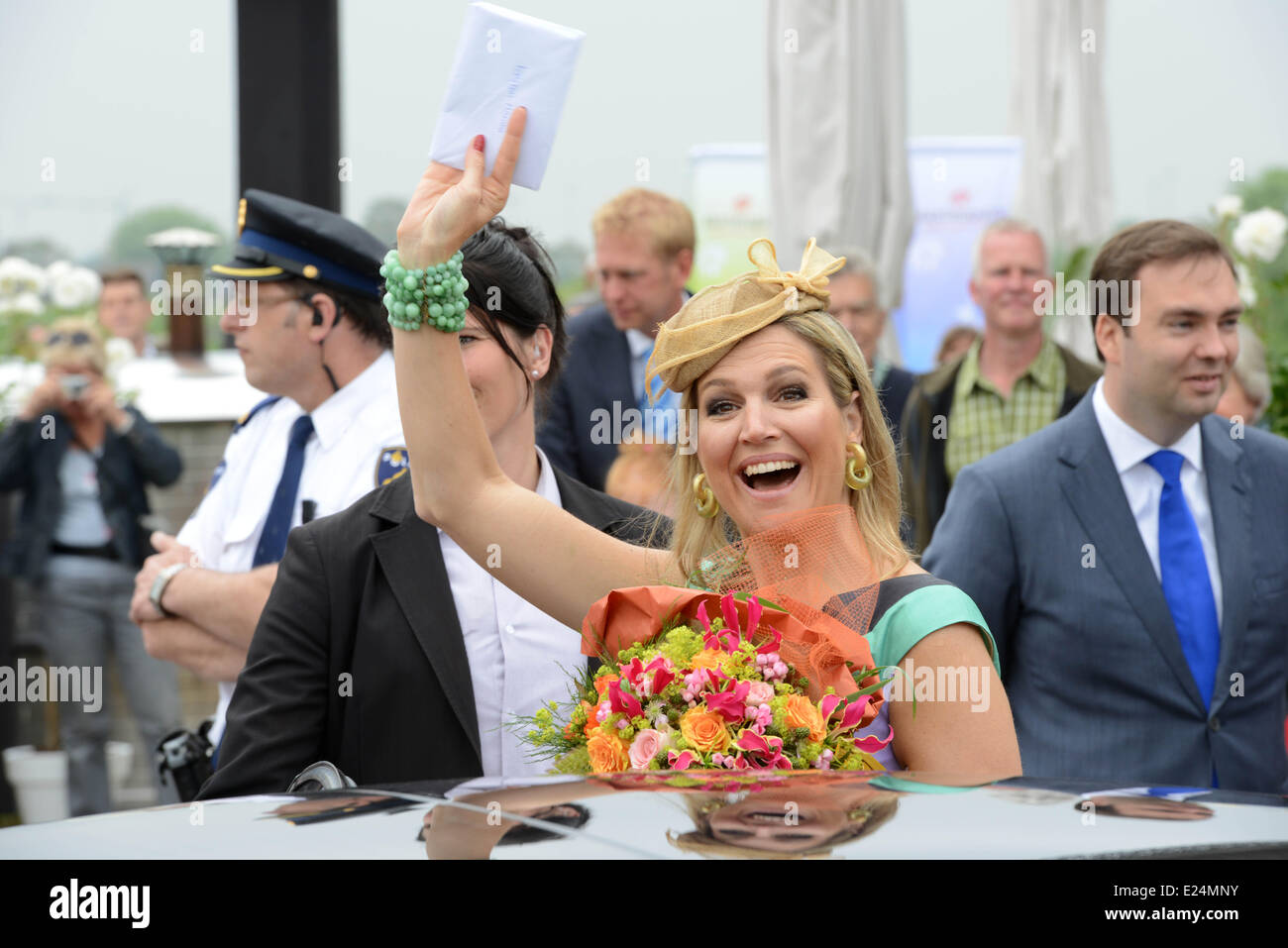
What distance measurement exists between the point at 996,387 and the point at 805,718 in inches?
156

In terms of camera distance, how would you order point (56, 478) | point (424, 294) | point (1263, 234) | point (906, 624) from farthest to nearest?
point (56, 478) → point (1263, 234) → point (424, 294) → point (906, 624)

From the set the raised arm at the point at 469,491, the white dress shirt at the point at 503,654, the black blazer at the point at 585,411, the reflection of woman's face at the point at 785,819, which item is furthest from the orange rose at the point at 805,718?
the black blazer at the point at 585,411

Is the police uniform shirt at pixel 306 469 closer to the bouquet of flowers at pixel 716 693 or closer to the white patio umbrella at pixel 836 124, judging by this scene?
the bouquet of flowers at pixel 716 693

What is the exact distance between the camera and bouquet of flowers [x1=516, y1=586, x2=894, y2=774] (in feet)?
5.66

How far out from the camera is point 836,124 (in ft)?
21.5

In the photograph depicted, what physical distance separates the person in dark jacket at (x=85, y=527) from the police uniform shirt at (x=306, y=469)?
117 inches

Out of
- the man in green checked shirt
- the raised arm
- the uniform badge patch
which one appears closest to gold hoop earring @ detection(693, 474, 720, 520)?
the raised arm

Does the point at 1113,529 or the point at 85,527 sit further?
the point at 85,527

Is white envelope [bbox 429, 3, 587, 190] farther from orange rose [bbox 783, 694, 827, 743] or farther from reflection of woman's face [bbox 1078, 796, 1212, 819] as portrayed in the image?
reflection of woman's face [bbox 1078, 796, 1212, 819]

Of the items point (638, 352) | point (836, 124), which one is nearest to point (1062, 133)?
point (836, 124)

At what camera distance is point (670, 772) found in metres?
1.46

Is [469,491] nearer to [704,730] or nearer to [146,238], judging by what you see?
[704,730]
